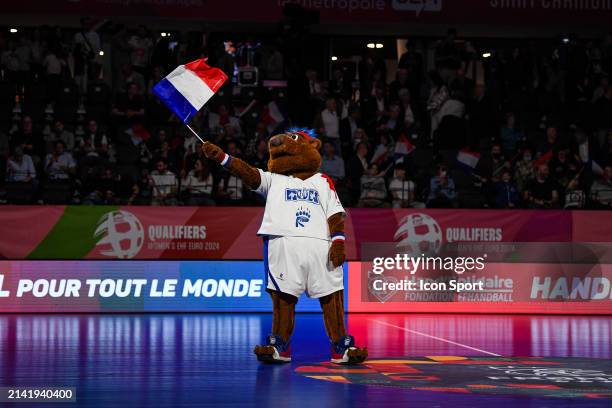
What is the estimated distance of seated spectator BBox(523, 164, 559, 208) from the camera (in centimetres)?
1886

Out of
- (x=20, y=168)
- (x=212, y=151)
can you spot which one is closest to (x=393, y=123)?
(x=20, y=168)

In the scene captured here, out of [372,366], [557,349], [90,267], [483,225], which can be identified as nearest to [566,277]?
[483,225]

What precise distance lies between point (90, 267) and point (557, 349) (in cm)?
843

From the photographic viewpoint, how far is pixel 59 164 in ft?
60.5

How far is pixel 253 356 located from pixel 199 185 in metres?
8.66

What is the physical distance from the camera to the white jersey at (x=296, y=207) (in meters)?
9.84

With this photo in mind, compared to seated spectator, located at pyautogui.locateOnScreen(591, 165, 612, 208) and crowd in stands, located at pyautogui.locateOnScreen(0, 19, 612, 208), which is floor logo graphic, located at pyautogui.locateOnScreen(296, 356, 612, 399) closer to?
crowd in stands, located at pyautogui.locateOnScreen(0, 19, 612, 208)

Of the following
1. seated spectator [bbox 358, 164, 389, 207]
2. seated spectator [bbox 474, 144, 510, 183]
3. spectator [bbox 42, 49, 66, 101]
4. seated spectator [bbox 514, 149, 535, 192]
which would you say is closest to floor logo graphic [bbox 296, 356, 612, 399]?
seated spectator [bbox 358, 164, 389, 207]

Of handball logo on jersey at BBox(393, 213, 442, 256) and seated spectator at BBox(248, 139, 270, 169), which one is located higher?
seated spectator at BBox(248, 139, 270, 169)

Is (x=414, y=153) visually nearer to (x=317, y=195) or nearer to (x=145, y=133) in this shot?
(x=145, y=133)

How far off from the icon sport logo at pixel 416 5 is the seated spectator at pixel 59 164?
27.9 feet

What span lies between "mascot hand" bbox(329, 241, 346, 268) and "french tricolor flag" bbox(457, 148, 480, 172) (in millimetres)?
10857

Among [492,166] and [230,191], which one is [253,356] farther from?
[492,166]

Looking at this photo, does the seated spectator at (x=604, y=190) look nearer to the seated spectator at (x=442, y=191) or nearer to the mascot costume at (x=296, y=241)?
the seated spectator at (x=442, y=191)
